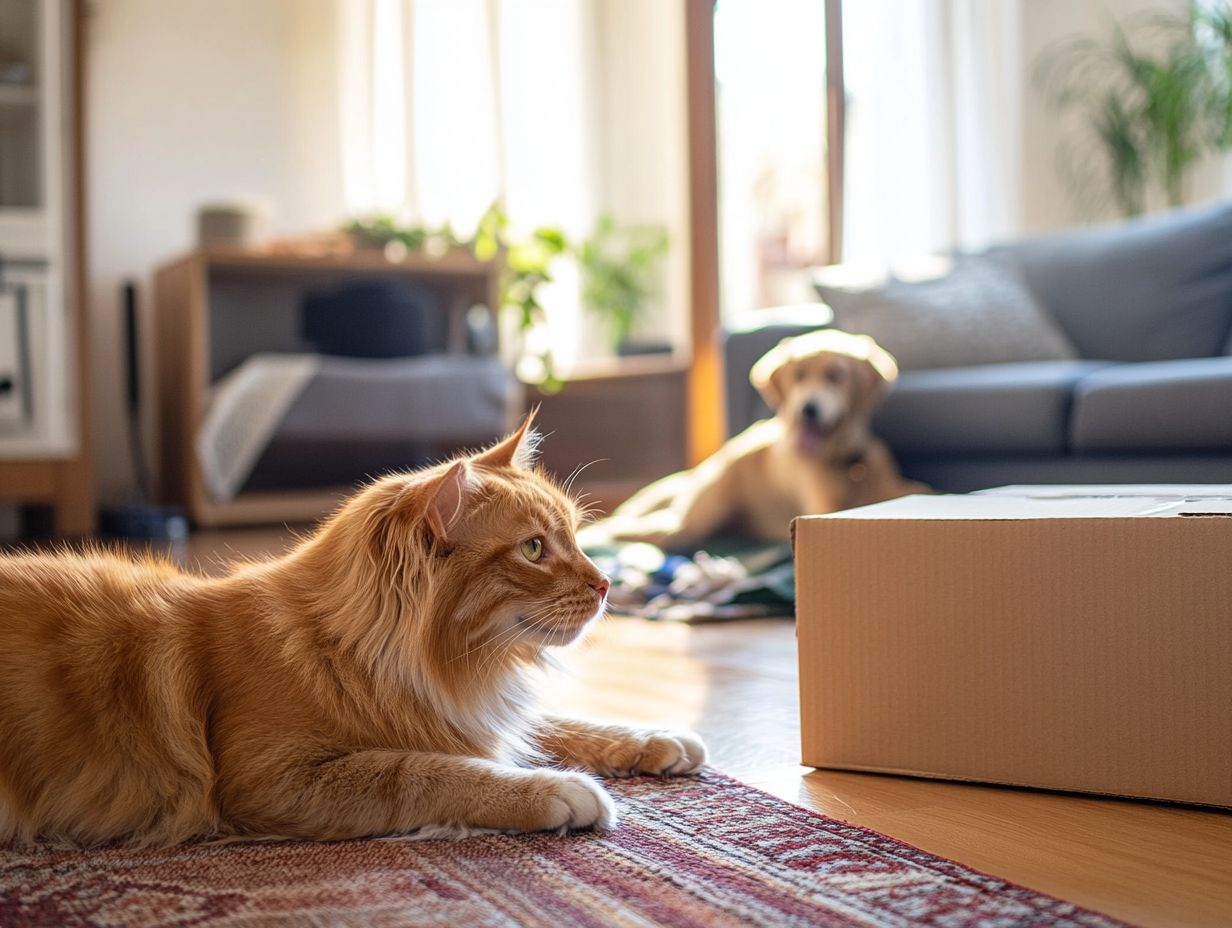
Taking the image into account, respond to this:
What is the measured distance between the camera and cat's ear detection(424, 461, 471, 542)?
1250mm

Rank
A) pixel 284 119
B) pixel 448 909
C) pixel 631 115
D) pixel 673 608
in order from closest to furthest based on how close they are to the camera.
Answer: pixel 448 909 < pixel 673 608 < pixel 284 119 < pixel 631 115

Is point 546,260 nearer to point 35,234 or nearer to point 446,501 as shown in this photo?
point 35,234

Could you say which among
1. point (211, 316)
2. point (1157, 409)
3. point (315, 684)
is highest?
point (211, 316)

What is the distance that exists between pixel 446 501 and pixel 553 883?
0.38 metres

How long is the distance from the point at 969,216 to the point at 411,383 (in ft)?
8.84

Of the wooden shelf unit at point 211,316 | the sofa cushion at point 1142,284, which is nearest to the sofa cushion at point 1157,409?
the sofa cushion at point 1142,284

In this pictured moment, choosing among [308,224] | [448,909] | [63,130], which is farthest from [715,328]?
[448,909]

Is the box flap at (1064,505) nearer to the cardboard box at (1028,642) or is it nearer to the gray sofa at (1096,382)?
the cardboard box at (1028,642)

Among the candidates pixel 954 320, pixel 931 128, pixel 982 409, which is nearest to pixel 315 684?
pixel 982 409

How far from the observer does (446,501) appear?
1273mm

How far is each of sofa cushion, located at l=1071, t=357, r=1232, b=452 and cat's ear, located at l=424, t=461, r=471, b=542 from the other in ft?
7.26

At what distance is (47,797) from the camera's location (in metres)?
1.25

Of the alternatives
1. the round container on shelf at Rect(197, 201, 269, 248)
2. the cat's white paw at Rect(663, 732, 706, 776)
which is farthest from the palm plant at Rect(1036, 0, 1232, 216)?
the cat's white paw at Rect(663, 732, 706, 776)

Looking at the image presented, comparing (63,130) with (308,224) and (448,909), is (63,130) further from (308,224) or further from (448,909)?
(448,909)
